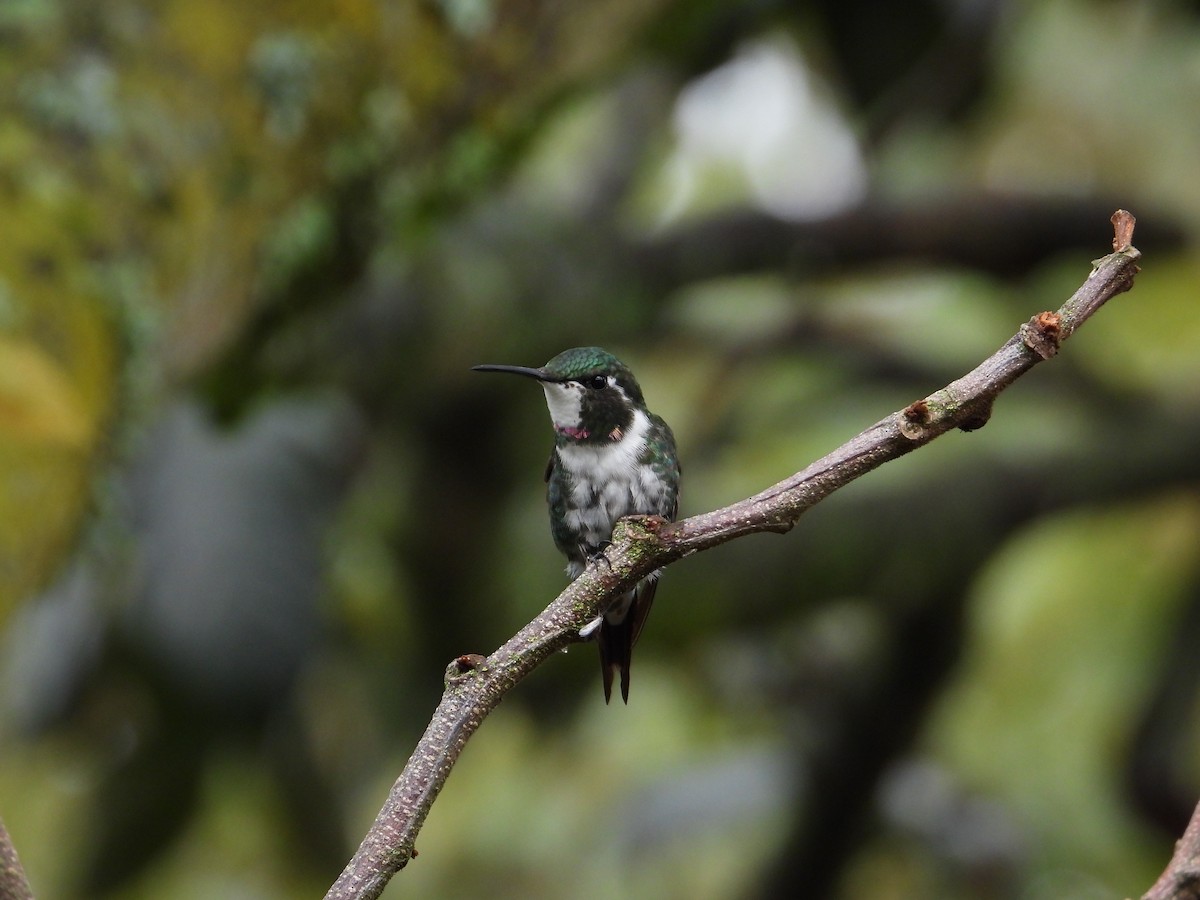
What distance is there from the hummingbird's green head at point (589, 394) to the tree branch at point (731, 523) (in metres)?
0.64

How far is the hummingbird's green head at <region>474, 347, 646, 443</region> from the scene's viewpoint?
166 cm

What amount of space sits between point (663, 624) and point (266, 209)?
66.5 inches

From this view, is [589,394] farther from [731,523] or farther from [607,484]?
[731,523]

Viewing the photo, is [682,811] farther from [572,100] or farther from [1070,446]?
[572,100]

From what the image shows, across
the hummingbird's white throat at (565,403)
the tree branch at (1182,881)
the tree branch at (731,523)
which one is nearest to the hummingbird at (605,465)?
the hummingbird's white throat at (565,403)

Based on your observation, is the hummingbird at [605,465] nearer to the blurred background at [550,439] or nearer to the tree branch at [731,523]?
the tree branch at [731,523]

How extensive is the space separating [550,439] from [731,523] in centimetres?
292

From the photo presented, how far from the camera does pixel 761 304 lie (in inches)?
182

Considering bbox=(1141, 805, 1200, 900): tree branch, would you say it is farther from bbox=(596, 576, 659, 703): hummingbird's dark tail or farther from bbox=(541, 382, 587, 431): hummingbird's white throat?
bbox=(541, 382, 587, 431): hummingbird's white throat

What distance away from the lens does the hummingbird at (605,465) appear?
5.52 ft

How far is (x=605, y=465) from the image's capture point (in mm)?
1724

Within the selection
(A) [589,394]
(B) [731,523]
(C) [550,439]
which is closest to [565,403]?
(A) [589,394]

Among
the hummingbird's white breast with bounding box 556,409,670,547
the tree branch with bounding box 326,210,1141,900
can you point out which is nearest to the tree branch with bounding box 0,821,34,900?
the tree branch with bounding box 326,210,1141,900

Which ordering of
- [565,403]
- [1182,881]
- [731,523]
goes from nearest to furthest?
[1182,881] → [731,523] → [565,403]
